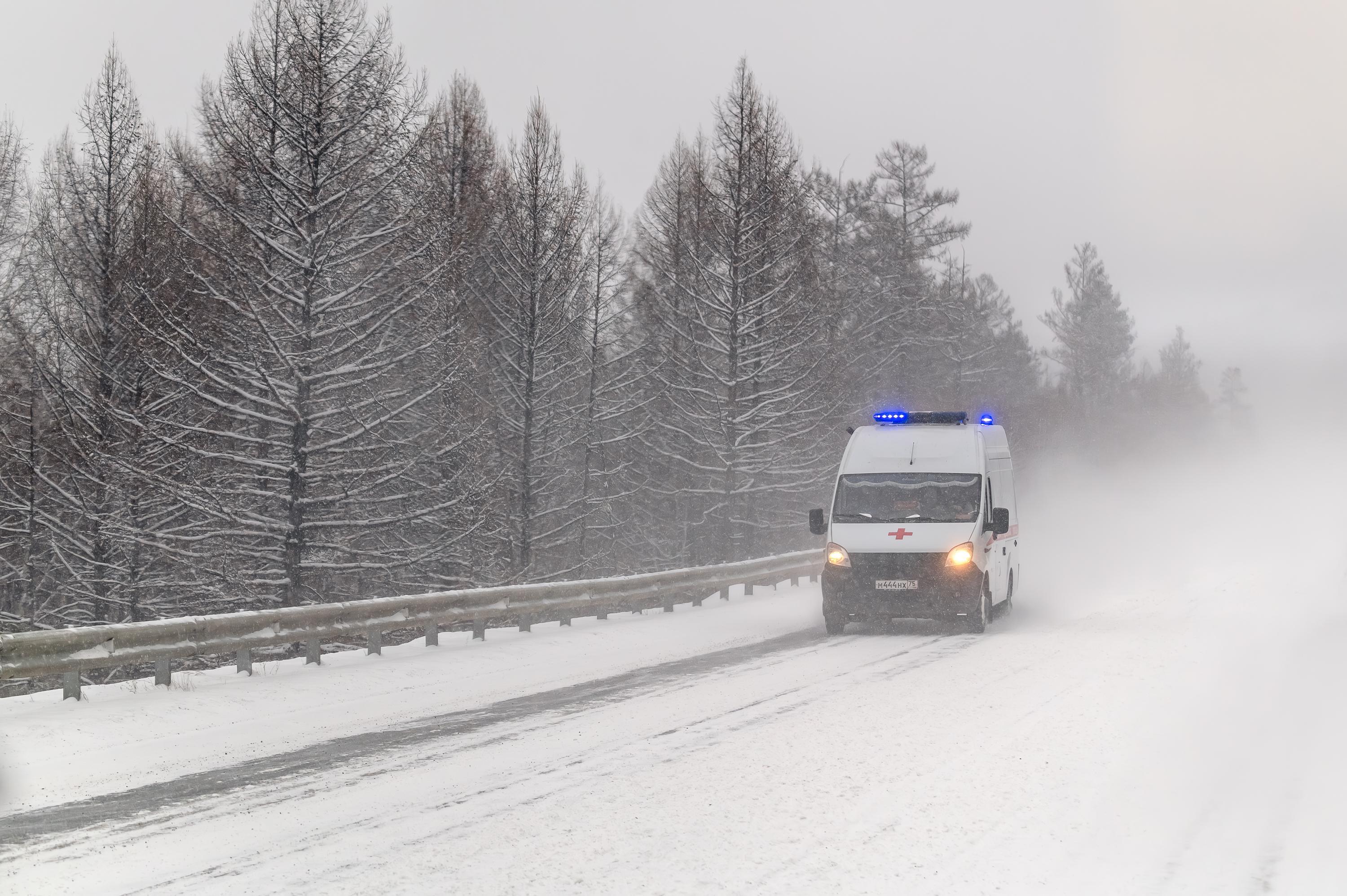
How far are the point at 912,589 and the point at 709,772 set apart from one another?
836cm

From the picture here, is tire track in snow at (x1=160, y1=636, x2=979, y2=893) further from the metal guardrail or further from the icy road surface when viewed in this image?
the metal guardrail

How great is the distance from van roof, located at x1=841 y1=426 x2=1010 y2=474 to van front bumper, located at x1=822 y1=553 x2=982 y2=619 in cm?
167

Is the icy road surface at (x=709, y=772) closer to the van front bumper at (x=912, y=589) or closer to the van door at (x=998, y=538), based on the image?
the van front bumper at (x=912, y=589)

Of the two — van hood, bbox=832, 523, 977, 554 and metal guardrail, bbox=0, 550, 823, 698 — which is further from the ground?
van hood, bbox=832, 523, 977, 554

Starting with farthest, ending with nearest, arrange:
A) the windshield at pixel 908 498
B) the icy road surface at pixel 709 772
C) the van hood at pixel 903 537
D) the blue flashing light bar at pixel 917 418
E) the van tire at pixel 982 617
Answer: the blue flashing light bar at pixel 917 418, the windshield at pixel 908 498, the van tire at pixel 982 617, the van hood at pixel 903 537, the icy road surface at pixel 709 772

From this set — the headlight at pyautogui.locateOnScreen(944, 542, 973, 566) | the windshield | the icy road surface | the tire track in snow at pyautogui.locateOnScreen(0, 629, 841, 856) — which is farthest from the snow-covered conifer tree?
the headlight at pyautogui.locateOnScreen(944, 542, 973, 566)

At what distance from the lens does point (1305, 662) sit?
1330 cm

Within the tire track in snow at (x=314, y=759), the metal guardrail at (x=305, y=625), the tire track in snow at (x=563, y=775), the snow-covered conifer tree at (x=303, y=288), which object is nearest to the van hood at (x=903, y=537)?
the tire track in snow at (x=314, y=759)

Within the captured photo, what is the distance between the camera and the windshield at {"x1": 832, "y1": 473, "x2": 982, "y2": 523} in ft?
53.1

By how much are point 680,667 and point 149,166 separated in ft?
50.0

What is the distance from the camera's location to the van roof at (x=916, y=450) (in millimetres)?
16875

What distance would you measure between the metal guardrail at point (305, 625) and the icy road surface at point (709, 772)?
0.34 m

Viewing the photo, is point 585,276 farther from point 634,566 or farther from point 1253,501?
point 1253,501

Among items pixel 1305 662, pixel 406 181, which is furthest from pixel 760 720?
pixel 406 181
